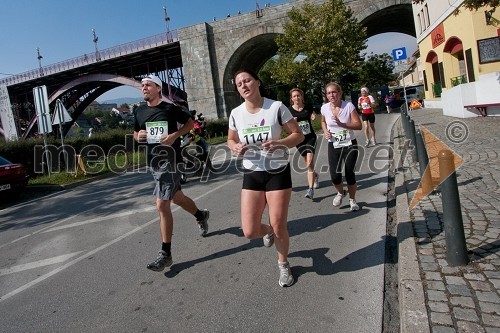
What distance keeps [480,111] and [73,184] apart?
49.7 ft

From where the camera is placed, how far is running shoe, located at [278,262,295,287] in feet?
10.9

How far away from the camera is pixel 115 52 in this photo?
45.8 m

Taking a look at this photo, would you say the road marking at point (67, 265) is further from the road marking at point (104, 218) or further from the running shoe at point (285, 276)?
the running shoe at point (285, 276)

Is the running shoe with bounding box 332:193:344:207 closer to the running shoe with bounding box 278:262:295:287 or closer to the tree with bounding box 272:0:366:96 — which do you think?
the running shoe with bounding box 278:262:295:287

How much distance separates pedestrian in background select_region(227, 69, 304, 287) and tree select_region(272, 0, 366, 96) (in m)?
28.0

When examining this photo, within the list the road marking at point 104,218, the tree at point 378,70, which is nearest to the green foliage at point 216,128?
the road marking at point 104,218

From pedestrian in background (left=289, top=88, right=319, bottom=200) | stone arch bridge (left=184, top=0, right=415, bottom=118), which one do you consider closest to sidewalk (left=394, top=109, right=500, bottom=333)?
pedestrian in background (left=289, top=88, right=319, bottom=200)

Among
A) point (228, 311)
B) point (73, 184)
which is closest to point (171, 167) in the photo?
point (228, 311)

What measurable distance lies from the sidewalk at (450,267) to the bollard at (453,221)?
0.30 ft

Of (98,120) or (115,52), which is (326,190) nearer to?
(115,52)

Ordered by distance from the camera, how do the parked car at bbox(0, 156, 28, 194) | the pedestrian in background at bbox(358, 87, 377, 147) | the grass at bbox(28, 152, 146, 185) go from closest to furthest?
the parked car at bbox(0, 156, 28, 194)
the pedestrian in background at bbox(358, 87, 377, 147)
the grass at bbox(28, 152, 146, 185)

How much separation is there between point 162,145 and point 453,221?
9.59ft

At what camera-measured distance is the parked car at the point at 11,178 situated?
10133 mm

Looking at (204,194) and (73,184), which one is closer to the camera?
(204,194)
